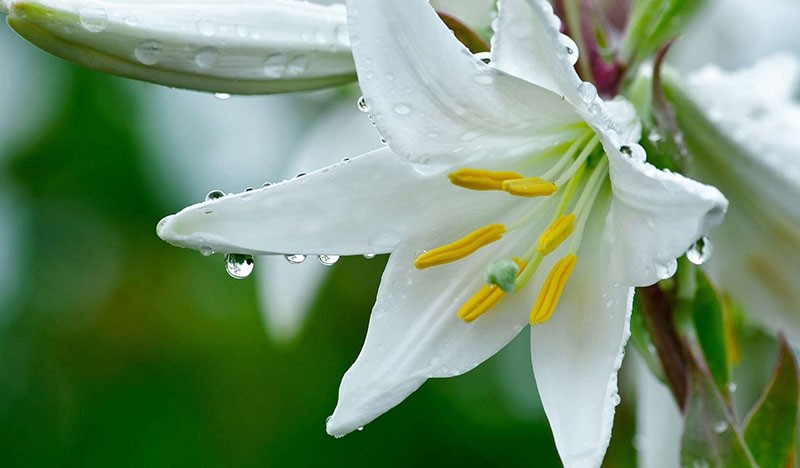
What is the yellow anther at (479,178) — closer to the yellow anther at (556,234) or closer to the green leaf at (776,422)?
the yellow anther at (556,234)

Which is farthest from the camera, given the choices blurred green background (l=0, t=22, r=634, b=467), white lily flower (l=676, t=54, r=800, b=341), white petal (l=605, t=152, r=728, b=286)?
blurred green background (l=0, t=22, r=634, b=467)

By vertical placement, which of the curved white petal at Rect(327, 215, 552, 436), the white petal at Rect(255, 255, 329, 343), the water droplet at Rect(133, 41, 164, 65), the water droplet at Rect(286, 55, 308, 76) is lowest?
the white petal at Rect(255, 255, 329, 343)

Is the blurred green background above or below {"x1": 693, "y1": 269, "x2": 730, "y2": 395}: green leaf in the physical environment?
below

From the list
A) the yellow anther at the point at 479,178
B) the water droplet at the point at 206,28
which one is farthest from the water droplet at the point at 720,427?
the water droplet at the point at 206,28

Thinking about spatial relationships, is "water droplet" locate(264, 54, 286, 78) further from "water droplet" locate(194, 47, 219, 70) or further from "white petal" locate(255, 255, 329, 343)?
"white petal" locate(255, 255, 329, 343)

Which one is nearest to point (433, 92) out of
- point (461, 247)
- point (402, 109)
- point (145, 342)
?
point (402, 109)

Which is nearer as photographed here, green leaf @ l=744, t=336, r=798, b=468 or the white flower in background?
green leaf @ l=744, t=336, r=798, b=468

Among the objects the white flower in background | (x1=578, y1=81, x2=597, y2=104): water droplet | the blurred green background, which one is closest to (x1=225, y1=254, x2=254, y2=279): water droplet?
(x1=578, y1=81, x2=597, y2=104): water droplet

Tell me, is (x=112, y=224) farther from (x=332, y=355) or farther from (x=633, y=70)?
(x=633, y=70)
